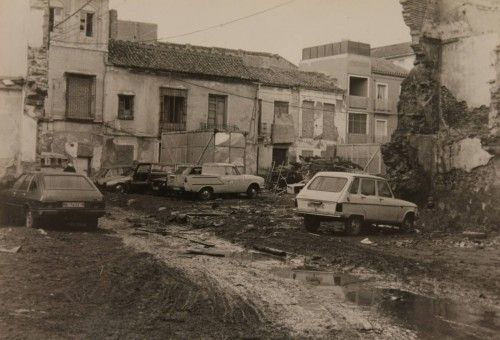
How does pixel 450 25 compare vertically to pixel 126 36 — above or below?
below

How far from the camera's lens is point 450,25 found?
20.2 metres

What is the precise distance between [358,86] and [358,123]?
12.4 ft

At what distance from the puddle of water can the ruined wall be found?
30.1ft

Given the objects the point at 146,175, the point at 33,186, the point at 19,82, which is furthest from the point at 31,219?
the point at 146,175

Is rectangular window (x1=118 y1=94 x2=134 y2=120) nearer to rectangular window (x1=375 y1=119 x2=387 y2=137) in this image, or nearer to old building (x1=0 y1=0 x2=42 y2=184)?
old building (x1=0 y1=0 x2=42 y2=184)

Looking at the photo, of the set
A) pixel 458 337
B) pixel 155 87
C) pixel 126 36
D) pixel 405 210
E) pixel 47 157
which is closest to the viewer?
pixel 458 337

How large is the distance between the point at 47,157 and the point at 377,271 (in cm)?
1991

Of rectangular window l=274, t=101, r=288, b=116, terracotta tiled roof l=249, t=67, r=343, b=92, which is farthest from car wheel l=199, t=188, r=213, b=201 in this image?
rectangular window l=274, t=101, r=288, b=116

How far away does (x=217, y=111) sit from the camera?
129 feet

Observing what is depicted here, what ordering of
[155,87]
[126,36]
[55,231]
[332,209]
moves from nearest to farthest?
[55,231], [332,209], [155,87], [126,36]

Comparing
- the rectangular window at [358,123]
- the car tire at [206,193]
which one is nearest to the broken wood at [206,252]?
the car tire at [206,193]

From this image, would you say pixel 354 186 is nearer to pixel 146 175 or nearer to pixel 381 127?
pixel 146 175

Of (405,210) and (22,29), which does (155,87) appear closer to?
(22,29)

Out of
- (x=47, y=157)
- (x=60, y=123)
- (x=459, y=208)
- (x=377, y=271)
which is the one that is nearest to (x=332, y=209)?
(x=377, y=271)
